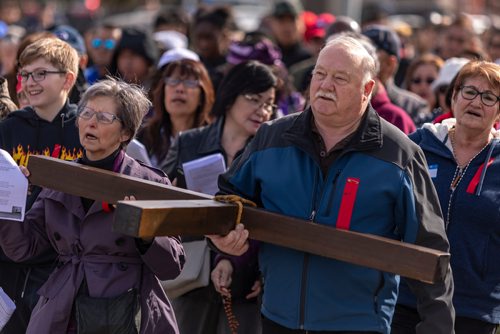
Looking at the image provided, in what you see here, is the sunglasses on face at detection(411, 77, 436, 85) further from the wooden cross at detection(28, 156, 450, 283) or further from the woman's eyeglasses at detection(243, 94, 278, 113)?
the wooden cross at detection(28, 156, 450, 283)

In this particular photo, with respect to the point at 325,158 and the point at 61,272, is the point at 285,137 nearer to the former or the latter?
the point at 325,158

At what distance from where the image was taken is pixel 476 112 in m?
5.58

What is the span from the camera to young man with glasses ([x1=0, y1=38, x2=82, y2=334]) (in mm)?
5773

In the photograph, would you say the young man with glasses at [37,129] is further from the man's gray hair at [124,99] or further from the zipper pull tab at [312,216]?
the zipper pull tab at [312,216]

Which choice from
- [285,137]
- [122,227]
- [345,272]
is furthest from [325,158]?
[122,227]

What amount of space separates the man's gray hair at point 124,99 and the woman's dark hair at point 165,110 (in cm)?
224

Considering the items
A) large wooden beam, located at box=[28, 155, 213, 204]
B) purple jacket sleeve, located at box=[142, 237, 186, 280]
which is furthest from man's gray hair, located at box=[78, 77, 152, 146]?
purple jacket sleeve, located at box=[142, 237, 186, 280]

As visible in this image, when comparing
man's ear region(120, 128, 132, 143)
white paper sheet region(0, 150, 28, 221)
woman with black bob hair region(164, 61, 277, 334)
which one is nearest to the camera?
white paper sheet region(0, 150, 28, 221)

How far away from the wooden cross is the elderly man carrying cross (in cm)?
13

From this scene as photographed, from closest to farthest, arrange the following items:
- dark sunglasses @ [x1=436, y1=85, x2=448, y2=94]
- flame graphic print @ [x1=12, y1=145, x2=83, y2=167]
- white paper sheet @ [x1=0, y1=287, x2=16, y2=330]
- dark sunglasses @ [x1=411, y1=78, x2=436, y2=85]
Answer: white paper sheet @ [x1=0, y1=287, x2=16, y2=330] → flame graphic print @ [x1=12, y1=145, x2=83, y2=167] → dark sunglasses @ [x1=436, y1=85, x2=448, y2=94] → dark sunglasses @ [x1=411, y1=78, x2=436, y2=85]

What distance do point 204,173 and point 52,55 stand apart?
3.66 feet

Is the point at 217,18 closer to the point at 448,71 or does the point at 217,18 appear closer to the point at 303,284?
the point at 448,71

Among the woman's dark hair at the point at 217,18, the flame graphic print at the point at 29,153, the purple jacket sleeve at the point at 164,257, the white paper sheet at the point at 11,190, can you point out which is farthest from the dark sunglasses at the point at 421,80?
the white paper sheet at the point at 11,190

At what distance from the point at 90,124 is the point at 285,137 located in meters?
0.93
